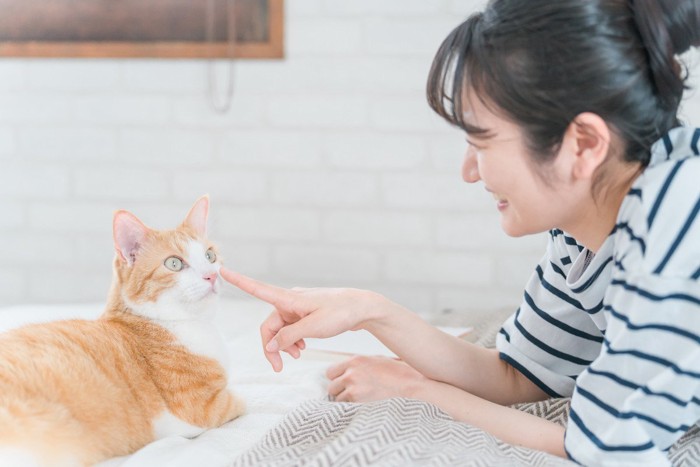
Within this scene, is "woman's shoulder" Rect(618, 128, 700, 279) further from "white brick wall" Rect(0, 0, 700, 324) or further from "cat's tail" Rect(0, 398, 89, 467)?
"white brick wall" Rect(0, 0, 700, 324)

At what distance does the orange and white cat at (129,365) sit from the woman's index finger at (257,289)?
0.30 feet

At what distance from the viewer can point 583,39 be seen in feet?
2.76

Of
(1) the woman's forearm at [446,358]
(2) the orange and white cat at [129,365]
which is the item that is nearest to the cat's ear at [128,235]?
(2) the orange and white cat at [129,365]

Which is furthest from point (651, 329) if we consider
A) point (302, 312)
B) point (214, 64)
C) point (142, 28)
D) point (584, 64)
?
point (142, 28)

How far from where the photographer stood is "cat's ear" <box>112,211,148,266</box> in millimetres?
1024

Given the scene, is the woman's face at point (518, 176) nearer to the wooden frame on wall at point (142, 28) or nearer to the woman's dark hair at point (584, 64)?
the woman's dark hair at point (584, 64)

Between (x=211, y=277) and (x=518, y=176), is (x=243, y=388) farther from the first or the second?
(x=518, y=176)

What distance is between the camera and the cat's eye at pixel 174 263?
1065 millimetres

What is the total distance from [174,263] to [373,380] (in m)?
0.35

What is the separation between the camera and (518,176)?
927mm

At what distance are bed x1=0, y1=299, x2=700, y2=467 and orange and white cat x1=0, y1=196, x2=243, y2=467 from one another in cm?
4

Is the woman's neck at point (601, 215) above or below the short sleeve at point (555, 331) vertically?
above

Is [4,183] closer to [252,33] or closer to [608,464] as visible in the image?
[252,33]

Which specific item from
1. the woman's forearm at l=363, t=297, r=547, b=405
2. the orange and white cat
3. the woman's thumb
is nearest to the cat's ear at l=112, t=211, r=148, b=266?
the orange and white cat
